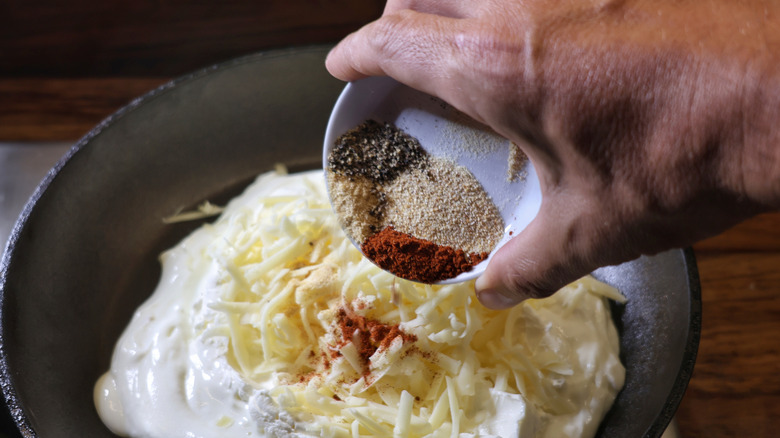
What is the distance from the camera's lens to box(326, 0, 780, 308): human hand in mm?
734

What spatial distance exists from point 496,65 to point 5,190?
1601 millimetres

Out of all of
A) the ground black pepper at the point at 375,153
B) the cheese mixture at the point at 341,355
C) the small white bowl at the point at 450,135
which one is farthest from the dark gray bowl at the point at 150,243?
the ground black pepper at the point at 375,153

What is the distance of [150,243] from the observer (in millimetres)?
1647

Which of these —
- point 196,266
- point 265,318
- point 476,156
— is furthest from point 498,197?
point 196,266

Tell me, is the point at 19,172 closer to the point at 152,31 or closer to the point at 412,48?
the point at 152,31

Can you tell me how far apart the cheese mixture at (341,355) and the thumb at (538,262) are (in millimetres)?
202

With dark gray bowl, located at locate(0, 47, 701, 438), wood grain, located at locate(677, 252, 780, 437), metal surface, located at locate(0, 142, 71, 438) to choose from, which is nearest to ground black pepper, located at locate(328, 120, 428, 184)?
dark gray bowl, located at locate(0, 47, 701, 438)

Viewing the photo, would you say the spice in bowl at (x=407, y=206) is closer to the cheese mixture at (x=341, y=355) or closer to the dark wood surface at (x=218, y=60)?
the cheese mixture at (x=341, y=355)

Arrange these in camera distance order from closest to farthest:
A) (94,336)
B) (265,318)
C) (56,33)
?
(265,318) < (94,336) < (56,33)

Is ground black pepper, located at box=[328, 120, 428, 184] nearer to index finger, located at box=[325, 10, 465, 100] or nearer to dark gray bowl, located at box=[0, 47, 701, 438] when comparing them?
index finger, located at box=[325, 10, 465, 100]

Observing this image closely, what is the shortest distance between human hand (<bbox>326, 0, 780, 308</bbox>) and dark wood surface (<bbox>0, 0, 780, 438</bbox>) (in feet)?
2.61

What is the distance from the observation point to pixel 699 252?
1.70 meters

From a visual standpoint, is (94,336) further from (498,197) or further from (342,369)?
(498,197)

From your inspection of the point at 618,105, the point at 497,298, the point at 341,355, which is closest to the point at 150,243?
the point at 341,355
